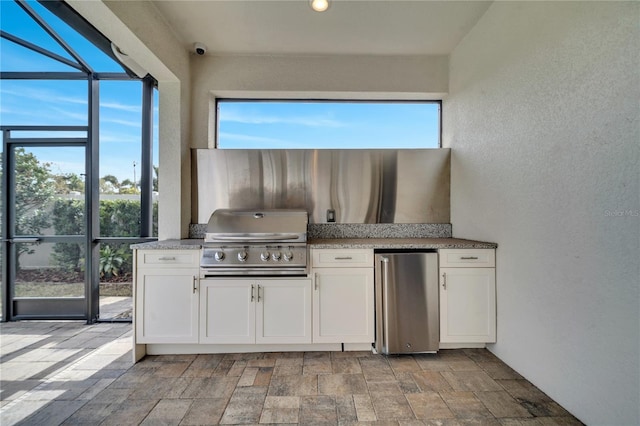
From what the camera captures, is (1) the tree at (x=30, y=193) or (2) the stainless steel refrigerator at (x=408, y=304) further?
(1) the tree at (x=30, y=193)

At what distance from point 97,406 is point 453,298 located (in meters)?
2.55

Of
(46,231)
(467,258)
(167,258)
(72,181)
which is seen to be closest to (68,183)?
(72,181)

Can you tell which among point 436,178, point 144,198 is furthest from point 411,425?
point 144,198

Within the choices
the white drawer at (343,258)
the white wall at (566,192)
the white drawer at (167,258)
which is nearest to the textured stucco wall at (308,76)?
the white wall at (566,192)

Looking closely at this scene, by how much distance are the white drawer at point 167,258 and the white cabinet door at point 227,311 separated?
0.64ft

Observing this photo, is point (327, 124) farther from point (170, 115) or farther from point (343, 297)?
point (343, 297)

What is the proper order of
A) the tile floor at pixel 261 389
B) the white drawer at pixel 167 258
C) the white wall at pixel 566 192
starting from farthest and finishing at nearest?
the white drawer at pixel 167 258, the tile floor at pixel 261 389, the white wall at pixel 566 192

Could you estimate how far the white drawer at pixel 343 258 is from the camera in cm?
218

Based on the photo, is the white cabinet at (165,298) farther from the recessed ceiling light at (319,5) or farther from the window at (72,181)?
the recessed ceiling light at (319,5)

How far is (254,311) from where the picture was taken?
6.97 feet

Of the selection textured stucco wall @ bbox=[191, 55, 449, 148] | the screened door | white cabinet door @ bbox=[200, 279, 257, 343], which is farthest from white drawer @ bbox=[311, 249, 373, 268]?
the screened door

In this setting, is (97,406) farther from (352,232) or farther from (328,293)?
(352,232)

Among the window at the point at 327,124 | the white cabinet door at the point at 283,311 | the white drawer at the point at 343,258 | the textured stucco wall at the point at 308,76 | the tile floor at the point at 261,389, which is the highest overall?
the textured stucco wall at the point at 308,76

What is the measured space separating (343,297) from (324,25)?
7.65 feet
